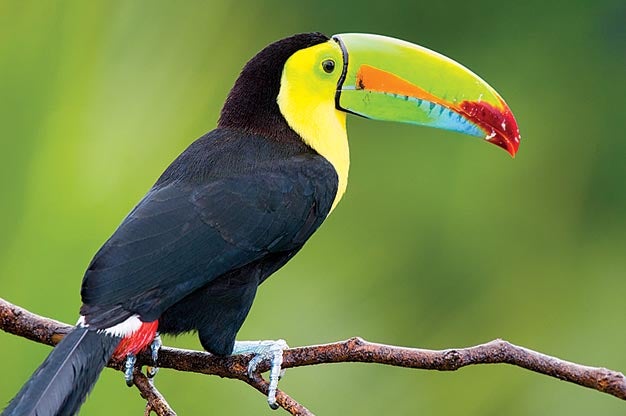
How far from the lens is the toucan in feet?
7.01

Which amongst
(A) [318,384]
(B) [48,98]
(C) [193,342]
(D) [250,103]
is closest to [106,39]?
(B) [48,98]

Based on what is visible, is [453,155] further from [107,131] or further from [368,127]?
[107,131]

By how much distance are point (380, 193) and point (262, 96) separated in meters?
1.07

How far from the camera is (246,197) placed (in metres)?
2.44

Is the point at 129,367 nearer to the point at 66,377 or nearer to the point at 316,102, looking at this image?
the point at 66,377

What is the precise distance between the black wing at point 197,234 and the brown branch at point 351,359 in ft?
0.48

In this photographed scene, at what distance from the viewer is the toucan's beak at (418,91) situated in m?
2.64

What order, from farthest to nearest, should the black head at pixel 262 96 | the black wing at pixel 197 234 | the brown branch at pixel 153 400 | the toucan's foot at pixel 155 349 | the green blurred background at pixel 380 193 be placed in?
the green blurred background at pixel 380 193 → the black head at pixel 262 96 → the toucan's foot at pixel 155 349 → the black wing at pixel 197 234 → the brown branch at pixel 153 400

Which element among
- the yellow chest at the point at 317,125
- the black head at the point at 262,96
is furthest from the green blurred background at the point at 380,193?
the yellow chest at the point at 317,125

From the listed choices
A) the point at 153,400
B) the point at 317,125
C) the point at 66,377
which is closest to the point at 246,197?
the point at 317,125

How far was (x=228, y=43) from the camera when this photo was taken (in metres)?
3.45

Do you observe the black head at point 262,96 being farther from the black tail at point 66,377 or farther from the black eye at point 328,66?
the black tail at point 66,377

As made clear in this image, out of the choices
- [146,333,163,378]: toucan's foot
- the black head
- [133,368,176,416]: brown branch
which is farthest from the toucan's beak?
[133,368,176,416]: brown branch

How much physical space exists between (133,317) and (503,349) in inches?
31.0
